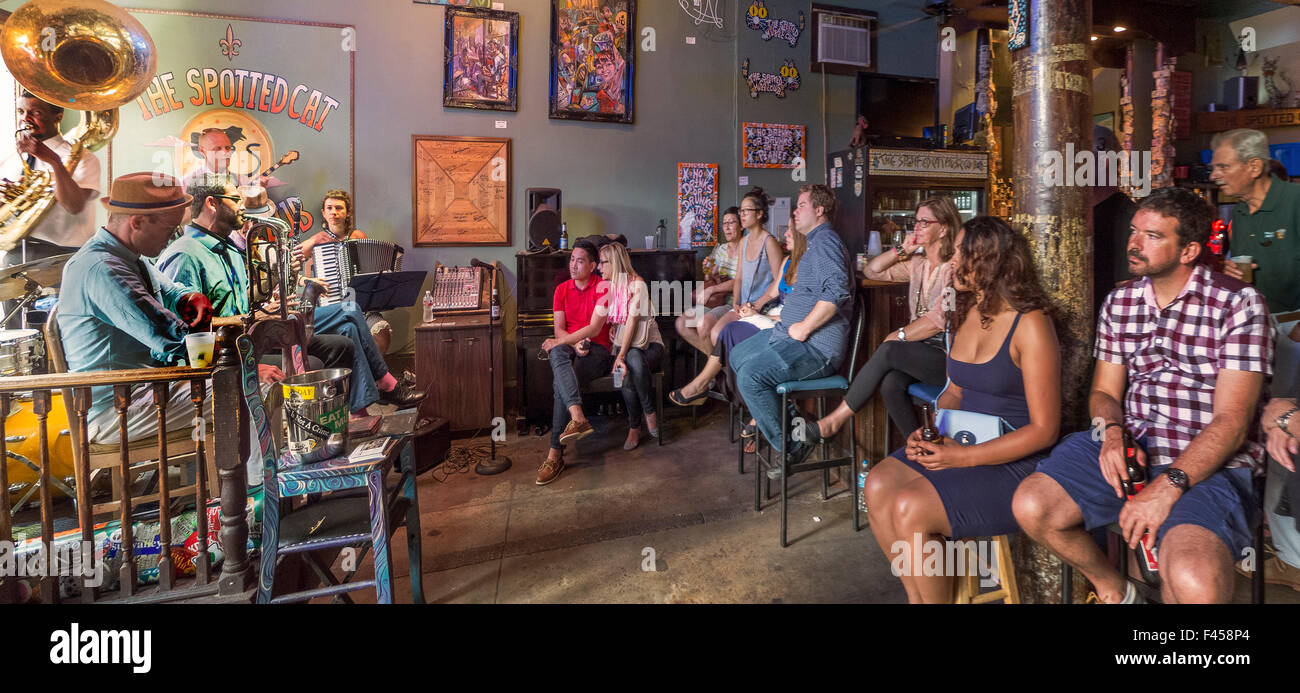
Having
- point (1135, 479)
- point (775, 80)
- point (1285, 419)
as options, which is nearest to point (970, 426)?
point (1135, 479)

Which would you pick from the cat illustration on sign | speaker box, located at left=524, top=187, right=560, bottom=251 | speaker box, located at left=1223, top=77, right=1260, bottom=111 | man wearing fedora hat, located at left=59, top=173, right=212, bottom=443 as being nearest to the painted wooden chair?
man wearing fedora hat, located at left=59, top=173, right=212, bottom=443

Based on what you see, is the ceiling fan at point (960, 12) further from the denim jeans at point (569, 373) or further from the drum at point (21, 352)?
the drum at point (21, 352)

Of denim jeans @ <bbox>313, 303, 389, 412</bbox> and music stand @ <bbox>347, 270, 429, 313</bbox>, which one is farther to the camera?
denim jeans @ <bbox>313, 303, 389, 412</bbox>

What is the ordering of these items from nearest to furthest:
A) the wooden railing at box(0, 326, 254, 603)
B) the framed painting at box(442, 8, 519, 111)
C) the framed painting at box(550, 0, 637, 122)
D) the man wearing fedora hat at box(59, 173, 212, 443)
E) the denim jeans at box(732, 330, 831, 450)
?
the wooden railing at box(0, 326, 254, 603) < the man wearing fedora hat at box(59, 173, 212, 443) < the denim jeans at box(732, 330, 831, 450) < the framed painting at box(442, 8, 519, 111) < the framed painting at box(550, 0, 637, 122)

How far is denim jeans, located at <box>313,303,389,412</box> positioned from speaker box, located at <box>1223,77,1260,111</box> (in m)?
9.53

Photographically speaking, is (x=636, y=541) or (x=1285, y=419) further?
(x=636, y=541)

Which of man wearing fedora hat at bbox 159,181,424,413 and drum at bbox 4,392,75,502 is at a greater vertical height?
man wearing fedora hat at bbox 159,181,424,413

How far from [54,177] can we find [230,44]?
1.65m

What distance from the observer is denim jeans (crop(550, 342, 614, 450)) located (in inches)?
161

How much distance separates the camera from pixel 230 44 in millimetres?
4918

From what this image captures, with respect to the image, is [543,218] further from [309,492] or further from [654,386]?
[309,492]

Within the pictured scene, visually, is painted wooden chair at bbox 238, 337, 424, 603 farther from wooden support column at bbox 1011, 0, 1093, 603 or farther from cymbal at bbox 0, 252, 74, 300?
cymbal at bbox 0, 252, 74, 300

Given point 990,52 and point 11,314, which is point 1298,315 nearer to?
point 990,52

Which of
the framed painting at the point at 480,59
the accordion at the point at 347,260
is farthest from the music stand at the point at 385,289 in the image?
the framed painting at the point at 480,59
